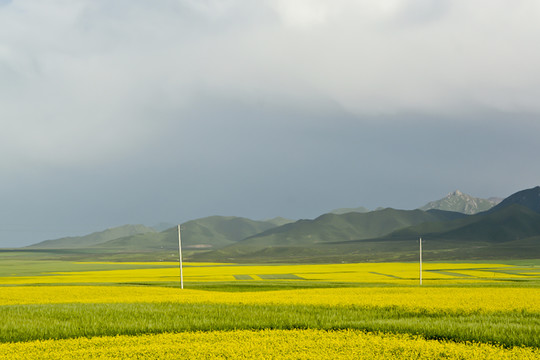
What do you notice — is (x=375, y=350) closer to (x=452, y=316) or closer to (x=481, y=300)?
(x=452, y=316)

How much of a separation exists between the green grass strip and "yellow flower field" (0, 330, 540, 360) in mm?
1561

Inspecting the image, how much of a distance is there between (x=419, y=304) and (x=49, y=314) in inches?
800

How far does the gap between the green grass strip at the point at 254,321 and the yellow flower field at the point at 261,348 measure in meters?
1.56

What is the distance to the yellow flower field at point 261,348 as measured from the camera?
16.0 meters

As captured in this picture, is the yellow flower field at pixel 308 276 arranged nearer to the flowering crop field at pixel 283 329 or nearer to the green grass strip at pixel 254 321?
the flowering crop field at pixel 283 329

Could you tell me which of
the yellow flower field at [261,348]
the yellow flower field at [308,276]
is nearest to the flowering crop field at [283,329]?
the yellow flower field at [261,348]

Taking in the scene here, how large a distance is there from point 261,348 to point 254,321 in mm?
6405

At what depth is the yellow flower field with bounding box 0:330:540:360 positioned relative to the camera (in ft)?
52.4

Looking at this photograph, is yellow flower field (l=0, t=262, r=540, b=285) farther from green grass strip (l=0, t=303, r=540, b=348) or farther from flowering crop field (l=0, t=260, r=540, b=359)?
green grass strip (l=0, t=303, r=540, b=348)

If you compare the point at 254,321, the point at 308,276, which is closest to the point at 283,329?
the point at 254,321

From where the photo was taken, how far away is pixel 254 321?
23.3 m

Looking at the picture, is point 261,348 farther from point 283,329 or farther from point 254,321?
point 254,321

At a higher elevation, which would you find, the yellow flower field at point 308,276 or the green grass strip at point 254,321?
the green grass strip at point 254,321

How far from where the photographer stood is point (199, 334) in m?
20.3
